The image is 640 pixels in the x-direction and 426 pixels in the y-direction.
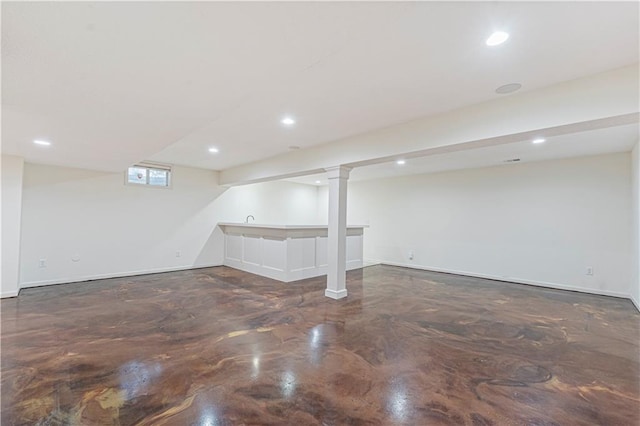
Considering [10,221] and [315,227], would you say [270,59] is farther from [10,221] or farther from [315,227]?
[10,221]

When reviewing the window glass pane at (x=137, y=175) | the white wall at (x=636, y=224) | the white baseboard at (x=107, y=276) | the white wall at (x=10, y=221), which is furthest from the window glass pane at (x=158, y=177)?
the white wall at (x=636, y=224)

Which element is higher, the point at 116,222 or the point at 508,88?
the point at 508,88

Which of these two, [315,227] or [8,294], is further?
[315,227]

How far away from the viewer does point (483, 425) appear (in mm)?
1765

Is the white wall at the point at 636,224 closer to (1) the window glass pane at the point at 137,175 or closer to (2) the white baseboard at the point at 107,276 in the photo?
(2) the white baseboard at the point at 107,276

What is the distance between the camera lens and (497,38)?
1874 mm

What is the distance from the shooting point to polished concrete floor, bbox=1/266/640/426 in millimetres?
1881

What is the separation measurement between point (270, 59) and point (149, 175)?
5.70 meters

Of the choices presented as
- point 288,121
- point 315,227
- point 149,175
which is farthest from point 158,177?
point 288,121

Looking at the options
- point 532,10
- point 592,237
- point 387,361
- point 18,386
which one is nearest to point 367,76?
point 532,10

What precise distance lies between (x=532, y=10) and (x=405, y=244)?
253 inches

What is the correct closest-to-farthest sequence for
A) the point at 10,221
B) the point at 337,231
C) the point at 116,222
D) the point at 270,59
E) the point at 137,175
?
the point at 270,59
the point at 10,221
the point at 337,231
the point at 116,222
the point at 137,175

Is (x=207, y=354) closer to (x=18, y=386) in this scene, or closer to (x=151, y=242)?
(x=18, y=386)

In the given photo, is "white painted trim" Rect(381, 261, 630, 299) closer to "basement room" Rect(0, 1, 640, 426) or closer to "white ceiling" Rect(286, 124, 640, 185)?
"basement room" Rect(0, 1, 640, 426)
